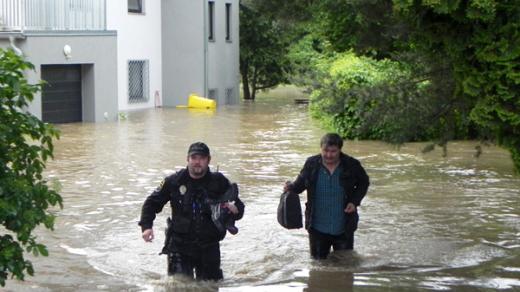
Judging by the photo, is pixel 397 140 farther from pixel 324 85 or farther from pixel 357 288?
pixel 357 288

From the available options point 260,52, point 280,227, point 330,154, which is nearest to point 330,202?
point 330,154

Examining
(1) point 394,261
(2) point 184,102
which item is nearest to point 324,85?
(1) point 394,261

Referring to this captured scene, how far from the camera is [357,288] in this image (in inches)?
374

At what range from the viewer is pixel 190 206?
865 centimetres

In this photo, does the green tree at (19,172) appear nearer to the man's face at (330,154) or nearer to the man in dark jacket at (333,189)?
the man's face at (330,154)

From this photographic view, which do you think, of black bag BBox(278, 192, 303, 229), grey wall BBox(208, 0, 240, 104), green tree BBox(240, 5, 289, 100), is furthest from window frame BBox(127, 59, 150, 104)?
black bag BBox(278, 192, 303, 229)

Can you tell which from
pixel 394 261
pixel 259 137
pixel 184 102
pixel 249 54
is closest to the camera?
pixel 394 261

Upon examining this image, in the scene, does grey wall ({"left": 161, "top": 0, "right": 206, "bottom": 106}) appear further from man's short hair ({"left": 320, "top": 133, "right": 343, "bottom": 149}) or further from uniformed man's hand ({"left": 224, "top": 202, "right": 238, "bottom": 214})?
uniformed man's hand ({"left": 224, "top": 202, "right": 238, "bottom": 214})

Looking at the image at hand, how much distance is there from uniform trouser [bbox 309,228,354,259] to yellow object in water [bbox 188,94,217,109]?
83.4ft

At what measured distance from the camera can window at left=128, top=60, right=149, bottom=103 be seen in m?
35.0

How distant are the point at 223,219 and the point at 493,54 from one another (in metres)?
2.75

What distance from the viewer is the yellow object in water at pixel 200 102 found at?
35.5 meters

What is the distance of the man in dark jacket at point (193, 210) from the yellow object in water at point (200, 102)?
26.7m

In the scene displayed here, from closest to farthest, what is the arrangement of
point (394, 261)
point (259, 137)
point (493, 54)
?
1. point (493, 54)
2. point (394, 261)
3. point (259, 137)
